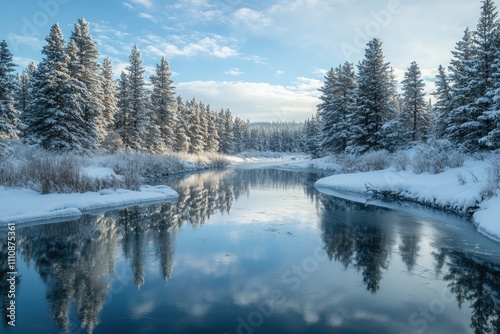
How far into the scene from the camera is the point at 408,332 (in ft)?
15.1

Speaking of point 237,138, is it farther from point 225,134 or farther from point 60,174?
point 60,174

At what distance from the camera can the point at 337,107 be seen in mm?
36688

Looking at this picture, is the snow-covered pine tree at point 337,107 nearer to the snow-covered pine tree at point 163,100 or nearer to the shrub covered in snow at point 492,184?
the snow-covered pine tree at point 163,100

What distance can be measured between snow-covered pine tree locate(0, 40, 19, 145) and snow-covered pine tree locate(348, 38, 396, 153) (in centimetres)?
2450

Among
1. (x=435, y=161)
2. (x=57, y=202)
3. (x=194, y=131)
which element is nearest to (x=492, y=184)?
(x=435, y=161)

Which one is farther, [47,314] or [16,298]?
[16,298]

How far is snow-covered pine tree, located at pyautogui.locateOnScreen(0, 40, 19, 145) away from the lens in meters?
17.2

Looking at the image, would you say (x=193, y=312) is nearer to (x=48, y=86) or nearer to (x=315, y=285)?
(x=315, y=285)

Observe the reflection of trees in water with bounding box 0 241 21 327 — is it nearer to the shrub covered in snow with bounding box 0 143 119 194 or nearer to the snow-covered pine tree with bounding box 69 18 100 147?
the shrub covered in snow with bounding box 0 143 119 194

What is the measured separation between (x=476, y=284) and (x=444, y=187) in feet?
30.2

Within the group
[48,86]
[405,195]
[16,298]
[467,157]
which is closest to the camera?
[16,298]

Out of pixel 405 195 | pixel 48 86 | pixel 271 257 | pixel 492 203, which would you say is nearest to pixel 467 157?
pixel 405 195

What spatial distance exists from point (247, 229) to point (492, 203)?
27.1 feet

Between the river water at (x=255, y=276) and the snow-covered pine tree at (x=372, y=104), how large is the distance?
1753cm
